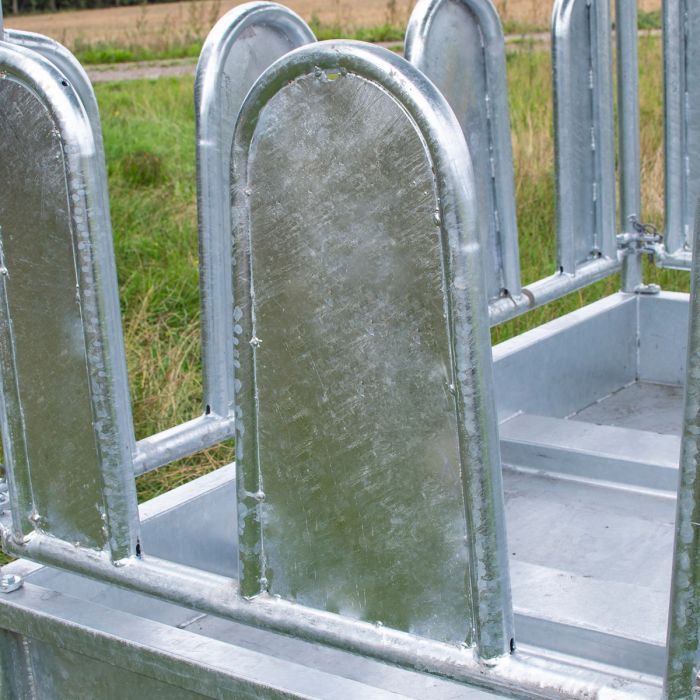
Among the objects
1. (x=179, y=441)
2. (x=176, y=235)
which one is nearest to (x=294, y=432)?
(x=179, y=441)

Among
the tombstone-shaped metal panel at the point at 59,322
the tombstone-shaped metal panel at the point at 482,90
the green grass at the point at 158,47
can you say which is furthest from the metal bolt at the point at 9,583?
the green grass at the point at 158,47

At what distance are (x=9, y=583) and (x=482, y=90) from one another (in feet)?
4.16

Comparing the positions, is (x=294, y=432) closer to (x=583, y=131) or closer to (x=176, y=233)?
(x=583, y=131)

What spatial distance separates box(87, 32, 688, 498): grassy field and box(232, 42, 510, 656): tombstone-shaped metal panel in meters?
1.83

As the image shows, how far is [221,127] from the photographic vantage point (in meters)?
1.73

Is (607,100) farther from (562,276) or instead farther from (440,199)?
(440,199)

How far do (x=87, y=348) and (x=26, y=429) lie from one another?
0.18m

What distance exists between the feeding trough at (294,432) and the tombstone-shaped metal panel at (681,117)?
2.84 feet

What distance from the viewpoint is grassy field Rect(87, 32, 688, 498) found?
349 centimetres

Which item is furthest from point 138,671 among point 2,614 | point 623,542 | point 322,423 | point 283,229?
point 623,542

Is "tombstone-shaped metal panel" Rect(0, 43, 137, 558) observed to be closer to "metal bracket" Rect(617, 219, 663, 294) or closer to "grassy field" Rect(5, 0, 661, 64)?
"metal bracket" Rect(617, 219, 663, 294)

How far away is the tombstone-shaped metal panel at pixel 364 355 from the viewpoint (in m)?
1.09

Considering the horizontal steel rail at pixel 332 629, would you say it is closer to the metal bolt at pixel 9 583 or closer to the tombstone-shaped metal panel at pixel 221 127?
the metal bolt at pixel 9 583

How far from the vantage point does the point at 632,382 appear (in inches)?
115
